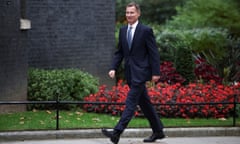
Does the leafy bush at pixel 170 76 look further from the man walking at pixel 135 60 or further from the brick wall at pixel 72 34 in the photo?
the man walking at pixel 135 60

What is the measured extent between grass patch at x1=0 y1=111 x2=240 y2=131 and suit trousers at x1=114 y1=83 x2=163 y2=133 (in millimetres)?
1518

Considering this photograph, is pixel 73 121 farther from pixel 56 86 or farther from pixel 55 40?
pixel 55 40

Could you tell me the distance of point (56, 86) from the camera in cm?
1344

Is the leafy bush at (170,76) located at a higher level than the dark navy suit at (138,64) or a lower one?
lower

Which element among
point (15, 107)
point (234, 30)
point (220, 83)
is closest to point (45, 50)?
point (15, 107)

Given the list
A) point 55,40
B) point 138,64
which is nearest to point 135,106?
point 138,64

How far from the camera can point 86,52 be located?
51.6ft

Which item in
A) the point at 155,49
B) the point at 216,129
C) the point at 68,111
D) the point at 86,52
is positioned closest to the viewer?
the point at 155,49

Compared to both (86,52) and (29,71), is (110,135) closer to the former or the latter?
(29,71)

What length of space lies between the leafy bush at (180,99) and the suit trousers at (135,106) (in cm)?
249

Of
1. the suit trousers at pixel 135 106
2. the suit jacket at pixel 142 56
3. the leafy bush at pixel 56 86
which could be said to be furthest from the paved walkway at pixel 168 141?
the leafy bush at pixel 56 86

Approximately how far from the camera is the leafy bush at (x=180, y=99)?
12617 millimetres

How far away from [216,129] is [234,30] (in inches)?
386

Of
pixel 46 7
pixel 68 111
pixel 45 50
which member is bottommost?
pixel 68 111
